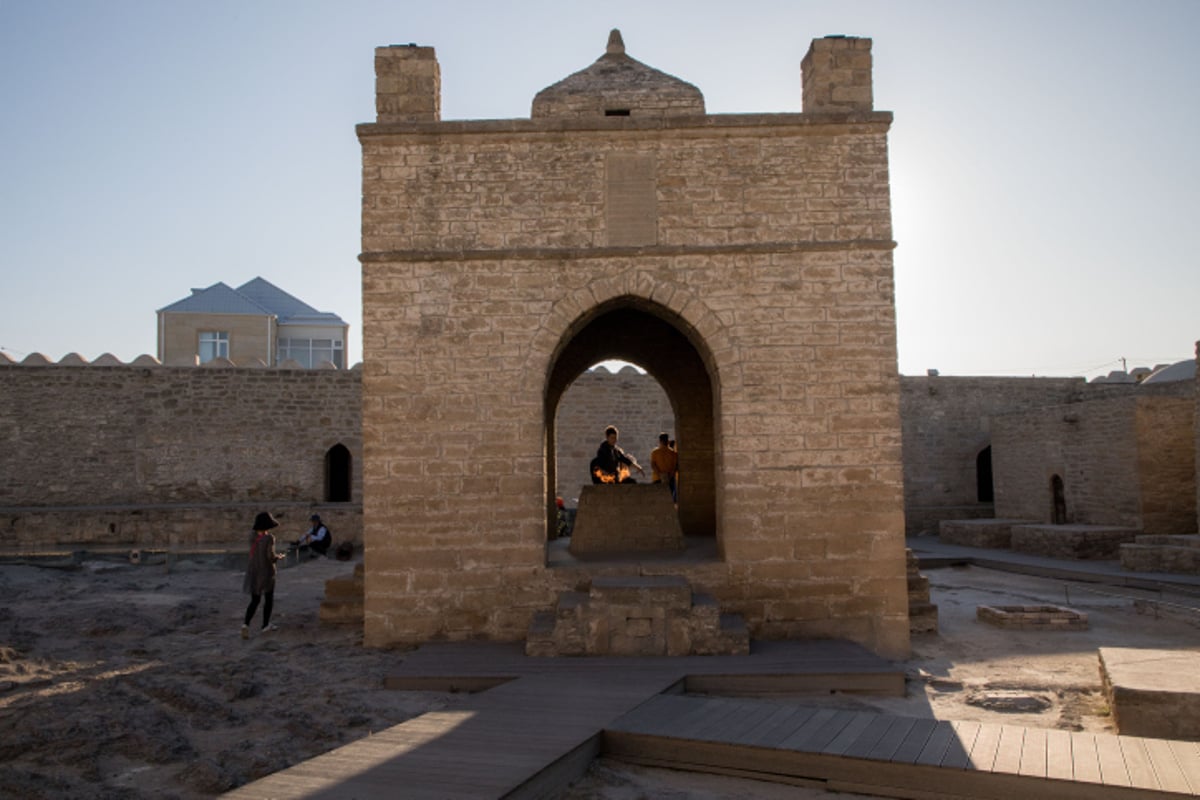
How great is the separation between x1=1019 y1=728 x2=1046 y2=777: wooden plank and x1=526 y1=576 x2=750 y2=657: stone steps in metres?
2.50

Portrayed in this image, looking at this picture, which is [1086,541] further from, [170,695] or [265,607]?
[170,695]

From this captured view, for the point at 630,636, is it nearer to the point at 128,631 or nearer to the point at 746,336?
the point at 746,336

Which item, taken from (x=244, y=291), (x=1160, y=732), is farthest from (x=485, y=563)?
(x=244, y=291)

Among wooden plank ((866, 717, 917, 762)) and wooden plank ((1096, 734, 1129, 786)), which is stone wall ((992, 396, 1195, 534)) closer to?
wooden plank ((1096, 734, 1129, 786))

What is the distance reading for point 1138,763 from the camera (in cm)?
458

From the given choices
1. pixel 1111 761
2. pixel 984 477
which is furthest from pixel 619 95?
pixel 984 477

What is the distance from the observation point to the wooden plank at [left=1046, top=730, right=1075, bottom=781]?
14.4 ft

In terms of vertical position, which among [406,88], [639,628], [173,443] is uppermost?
[406,88]

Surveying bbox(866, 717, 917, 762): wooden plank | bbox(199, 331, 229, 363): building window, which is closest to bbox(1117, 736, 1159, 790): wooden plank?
bbox(866, 717, 917, 762): wooden plank

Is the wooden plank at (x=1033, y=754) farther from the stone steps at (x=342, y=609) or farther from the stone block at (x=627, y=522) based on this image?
the stone steps at (x=342, y=609)

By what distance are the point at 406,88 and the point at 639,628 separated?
539 cm

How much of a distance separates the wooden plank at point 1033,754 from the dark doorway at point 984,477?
1777 cm

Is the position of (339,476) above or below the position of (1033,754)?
above

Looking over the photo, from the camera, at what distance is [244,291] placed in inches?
1451
